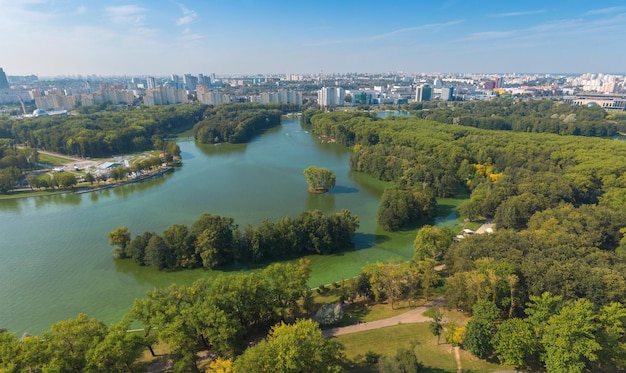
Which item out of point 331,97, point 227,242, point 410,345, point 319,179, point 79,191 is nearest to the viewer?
point 410,345

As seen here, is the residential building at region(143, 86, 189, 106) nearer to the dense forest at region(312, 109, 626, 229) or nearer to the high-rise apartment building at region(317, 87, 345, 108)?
the high-rise apartment building at region(317, 87, 345, 108)

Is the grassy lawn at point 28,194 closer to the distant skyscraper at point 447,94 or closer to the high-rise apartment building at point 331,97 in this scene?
the high-rise apartment building at point 331,97

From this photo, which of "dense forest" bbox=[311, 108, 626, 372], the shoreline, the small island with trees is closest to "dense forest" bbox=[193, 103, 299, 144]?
the shoreline

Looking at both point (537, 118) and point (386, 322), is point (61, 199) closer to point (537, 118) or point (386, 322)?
point (386, 322)

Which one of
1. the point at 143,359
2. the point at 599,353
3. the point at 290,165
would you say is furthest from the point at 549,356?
the point at 290,165

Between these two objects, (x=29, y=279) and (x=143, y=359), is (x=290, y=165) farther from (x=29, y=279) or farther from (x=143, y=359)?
(x=143, y=359)

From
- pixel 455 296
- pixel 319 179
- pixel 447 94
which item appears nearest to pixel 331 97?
pixel 447 94

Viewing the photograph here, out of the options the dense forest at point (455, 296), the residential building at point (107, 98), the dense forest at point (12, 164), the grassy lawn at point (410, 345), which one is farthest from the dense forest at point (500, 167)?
the residential building at point (107, 98)
